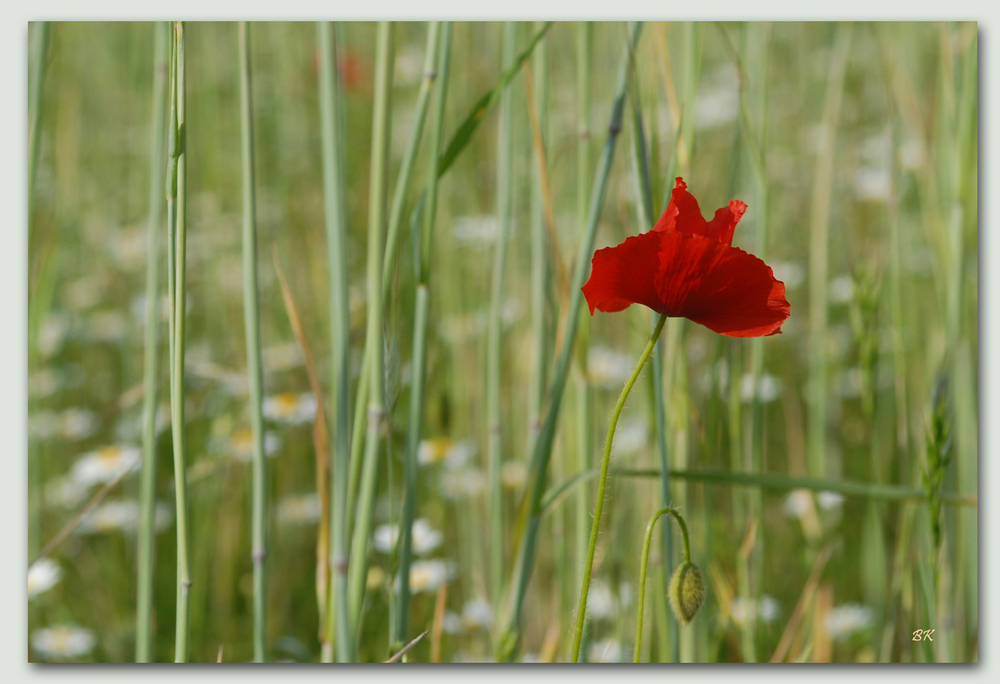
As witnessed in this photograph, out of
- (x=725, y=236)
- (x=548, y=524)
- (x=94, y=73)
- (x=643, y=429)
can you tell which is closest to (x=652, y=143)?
(x=725, y=236)

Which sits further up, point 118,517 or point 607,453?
point 607,453

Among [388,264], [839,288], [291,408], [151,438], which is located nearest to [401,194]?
[388,264]

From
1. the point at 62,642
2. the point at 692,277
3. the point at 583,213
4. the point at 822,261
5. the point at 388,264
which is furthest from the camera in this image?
the point at 822,261

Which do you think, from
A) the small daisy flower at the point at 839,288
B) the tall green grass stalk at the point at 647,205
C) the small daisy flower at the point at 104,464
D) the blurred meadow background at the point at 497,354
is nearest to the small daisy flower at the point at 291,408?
the blurred meadow background at the point at 497,354

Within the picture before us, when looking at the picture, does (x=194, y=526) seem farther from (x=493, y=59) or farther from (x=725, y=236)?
(x=725, y=236)

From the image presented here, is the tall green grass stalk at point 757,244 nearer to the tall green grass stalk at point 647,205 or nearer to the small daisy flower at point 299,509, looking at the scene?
the tall green grass stalk at point 647,205

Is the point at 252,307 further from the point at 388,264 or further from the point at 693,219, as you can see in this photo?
the point at 693,219
